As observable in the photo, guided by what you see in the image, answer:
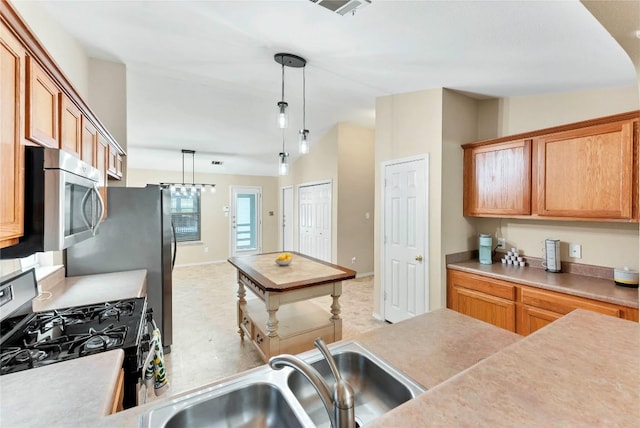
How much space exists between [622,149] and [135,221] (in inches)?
159

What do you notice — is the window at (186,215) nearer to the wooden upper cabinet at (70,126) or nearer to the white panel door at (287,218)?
the white panel door at (287,218)

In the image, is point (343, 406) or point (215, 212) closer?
point (343, 406)

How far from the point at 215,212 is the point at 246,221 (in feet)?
2.82

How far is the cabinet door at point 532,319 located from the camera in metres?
2.28

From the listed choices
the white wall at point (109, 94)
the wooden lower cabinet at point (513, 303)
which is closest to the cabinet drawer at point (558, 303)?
the wooden lower cabinet at point (513, 303)

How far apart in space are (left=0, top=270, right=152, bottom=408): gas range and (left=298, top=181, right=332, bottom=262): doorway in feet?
13.2

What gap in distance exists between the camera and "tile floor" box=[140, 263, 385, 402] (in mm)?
2533

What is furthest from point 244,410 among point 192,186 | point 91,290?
point 192,186

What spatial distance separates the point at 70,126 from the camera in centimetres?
158

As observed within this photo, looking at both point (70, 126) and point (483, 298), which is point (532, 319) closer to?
point (483, 298)

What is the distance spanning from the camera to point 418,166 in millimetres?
3188

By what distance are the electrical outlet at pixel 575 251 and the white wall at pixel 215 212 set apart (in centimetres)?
638

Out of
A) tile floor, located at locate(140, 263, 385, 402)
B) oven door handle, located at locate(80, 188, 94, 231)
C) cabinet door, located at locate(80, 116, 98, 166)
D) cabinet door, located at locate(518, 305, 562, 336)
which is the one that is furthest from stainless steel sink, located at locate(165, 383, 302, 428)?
cabinet door, located at locate(518, 305, 562, 336)

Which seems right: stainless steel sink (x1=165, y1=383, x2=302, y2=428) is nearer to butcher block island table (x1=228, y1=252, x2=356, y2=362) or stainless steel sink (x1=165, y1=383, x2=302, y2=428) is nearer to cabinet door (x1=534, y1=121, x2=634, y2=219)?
butcher block island table (x1=228, y1=252, x2=356, y2=362)
